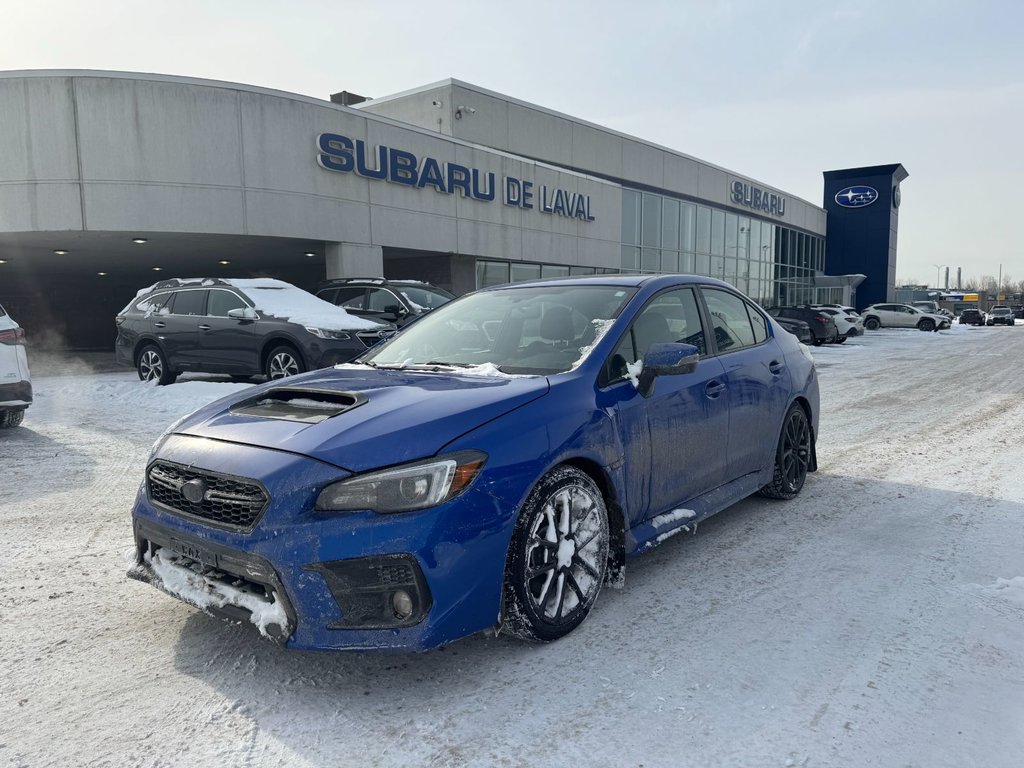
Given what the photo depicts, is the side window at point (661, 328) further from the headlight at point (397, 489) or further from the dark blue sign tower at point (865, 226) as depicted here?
the dark blue sign tower at point (865, 226)

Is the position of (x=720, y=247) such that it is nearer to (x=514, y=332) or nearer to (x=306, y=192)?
(x=306, y=192)

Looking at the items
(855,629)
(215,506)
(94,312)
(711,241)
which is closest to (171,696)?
(215,506)

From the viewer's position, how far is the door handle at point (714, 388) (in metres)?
4.00

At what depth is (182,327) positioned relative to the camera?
1120 cm

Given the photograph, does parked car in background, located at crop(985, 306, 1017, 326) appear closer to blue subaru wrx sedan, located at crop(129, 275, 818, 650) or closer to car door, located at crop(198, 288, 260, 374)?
car door, located at crop(198, 288, 260, 374)

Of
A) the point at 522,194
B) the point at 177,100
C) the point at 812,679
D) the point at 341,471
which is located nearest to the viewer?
the point at 341,471

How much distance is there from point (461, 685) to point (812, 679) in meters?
1.36

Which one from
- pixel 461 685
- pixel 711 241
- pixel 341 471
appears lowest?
pixel 461 685

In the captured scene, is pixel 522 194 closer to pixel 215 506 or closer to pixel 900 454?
pixel 900 454

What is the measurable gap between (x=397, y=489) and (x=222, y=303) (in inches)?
374

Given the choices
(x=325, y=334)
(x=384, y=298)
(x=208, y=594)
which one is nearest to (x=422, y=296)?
(x=384, y=298)

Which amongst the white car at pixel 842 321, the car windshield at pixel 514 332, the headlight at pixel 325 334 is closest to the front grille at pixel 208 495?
the car windshield at pixel 514 332

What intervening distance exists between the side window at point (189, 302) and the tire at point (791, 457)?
924 cm

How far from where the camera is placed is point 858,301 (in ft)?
166
